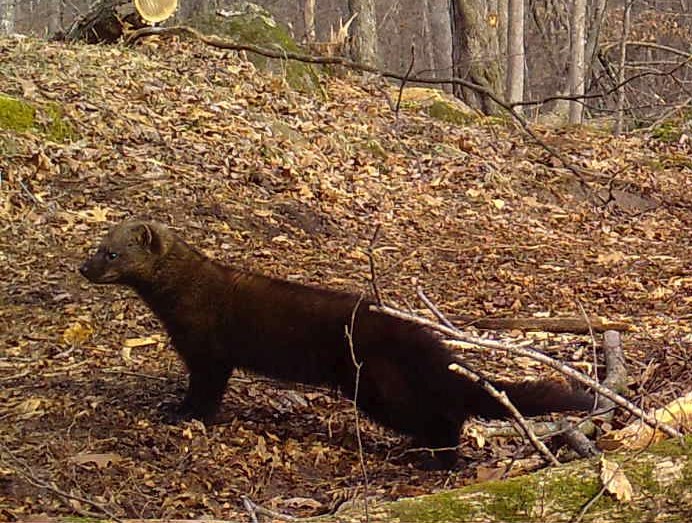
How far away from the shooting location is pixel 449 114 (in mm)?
15297

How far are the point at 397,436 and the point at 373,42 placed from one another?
41.8 ft

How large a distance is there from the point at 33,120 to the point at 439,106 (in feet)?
23.6

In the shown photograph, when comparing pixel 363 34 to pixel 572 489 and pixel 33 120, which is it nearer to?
pixel 33 120

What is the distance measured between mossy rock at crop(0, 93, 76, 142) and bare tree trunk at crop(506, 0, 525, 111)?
356 inches

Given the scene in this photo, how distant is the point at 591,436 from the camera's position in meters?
5.25

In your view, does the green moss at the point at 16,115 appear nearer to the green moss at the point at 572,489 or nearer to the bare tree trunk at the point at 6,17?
the bare tree trunk at the point at 6,17

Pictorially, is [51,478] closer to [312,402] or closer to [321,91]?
[312,402]

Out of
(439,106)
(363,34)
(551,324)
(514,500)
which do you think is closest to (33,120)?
(551,324)

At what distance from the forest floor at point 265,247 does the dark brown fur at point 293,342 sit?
0.32m

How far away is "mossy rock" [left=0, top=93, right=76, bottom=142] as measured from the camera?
386 inches

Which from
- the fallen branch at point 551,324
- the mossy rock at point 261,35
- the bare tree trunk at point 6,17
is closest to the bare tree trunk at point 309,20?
the mossy rock at point 261,35

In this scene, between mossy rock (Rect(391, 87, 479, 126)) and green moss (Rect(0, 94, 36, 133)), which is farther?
mossy rock (Rect(391, 87, 479, 126))

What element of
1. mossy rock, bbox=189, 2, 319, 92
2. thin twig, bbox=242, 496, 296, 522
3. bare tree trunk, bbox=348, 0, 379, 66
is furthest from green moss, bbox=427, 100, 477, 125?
thin twig, bbox=242, 496, 296, 522

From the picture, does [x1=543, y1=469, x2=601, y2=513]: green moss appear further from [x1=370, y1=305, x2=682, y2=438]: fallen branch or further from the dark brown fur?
the dark brown fur
